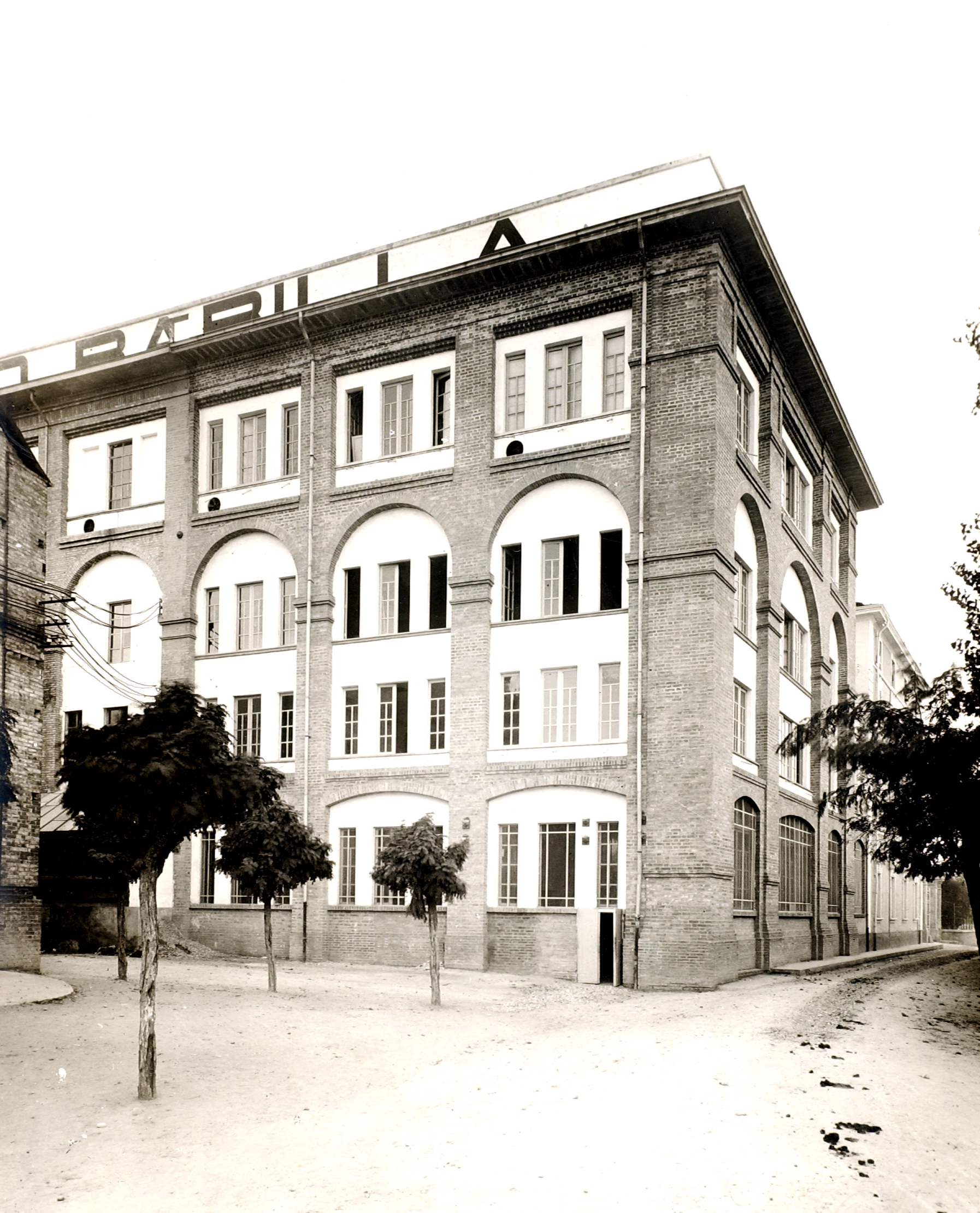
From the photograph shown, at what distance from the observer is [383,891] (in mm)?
28578

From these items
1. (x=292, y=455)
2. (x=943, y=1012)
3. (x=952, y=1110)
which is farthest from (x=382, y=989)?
(x=292, y=455)

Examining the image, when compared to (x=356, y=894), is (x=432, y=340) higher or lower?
higher

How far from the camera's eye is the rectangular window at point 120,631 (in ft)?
109

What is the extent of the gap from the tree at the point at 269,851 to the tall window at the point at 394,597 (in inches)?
362

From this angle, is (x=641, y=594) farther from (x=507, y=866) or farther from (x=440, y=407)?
(x=440, y=407)

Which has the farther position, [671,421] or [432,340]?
[432,340]

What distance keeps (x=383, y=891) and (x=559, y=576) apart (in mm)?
8325

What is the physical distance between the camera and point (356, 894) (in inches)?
1134

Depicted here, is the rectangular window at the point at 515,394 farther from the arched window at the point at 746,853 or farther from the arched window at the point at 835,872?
the arched window at the point at 835,872

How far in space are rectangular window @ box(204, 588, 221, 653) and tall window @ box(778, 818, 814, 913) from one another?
15161 mm

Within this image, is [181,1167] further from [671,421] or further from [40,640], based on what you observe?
[671,421]

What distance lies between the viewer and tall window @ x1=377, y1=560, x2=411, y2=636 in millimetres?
29469

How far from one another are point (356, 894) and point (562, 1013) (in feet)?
33.9

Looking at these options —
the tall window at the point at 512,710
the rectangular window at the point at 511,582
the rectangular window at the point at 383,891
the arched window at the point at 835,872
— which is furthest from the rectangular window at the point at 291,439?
the arched window at the point at 835,872
